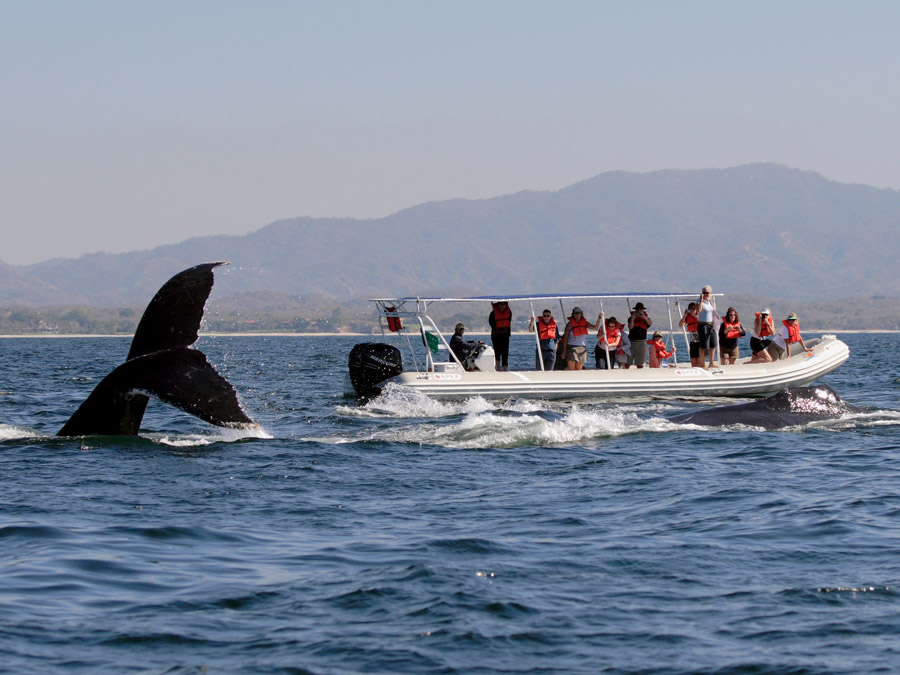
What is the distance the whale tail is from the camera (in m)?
11.2

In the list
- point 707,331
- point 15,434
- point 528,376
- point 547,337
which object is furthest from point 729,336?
point 15,434

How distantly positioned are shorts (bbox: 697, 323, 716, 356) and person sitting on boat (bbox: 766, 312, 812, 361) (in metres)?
2.30

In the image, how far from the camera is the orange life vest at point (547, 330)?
2544 centimetres

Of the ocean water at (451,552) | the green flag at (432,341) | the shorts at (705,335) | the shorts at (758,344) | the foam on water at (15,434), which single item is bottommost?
the ocean water at (451,552)

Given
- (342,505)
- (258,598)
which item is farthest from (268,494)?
(258,598)

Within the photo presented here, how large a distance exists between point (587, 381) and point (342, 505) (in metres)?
13.1

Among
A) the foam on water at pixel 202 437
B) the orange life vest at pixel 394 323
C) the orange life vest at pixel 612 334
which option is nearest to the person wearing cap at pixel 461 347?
the orange life vest at pixel 394 323

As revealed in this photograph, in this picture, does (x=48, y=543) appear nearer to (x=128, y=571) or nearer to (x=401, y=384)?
(x=128, y=571)

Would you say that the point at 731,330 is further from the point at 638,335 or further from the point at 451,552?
the point at 451,552

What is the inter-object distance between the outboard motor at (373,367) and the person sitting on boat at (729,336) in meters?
7.52

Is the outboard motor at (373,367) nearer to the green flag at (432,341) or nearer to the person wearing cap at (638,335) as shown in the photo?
the green flag at (432,341)

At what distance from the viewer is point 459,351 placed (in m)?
26.0

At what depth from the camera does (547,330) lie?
25.4 metres

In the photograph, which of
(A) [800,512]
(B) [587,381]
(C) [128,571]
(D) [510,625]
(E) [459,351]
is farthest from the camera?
(E) [459,351]
